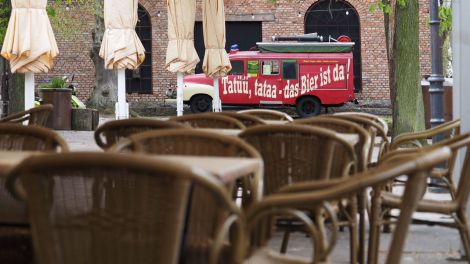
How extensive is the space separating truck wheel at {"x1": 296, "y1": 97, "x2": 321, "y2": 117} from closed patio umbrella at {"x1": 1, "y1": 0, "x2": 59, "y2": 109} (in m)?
20.3

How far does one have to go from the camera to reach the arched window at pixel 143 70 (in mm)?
32750

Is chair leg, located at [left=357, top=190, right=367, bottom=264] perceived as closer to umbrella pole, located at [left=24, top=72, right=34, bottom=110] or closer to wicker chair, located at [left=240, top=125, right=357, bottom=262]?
wicker chair, located at [left=240, top=125, right=357, bottom=262]

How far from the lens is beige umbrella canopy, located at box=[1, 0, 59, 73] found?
30.6 ft

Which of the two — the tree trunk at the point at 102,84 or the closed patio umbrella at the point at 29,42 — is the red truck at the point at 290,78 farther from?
the closed patio umbrella at the point at 29,42

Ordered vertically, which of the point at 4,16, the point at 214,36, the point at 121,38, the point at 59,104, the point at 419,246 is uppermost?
the point at 4,16

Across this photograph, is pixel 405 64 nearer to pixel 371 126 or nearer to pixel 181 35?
pixel 181 35

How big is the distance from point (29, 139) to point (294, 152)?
1222mm

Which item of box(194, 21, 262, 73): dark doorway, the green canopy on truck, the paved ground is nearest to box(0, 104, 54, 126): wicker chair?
the paved ground

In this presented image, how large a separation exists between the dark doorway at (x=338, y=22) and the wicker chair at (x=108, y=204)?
1199 inches

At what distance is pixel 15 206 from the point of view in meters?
4.07

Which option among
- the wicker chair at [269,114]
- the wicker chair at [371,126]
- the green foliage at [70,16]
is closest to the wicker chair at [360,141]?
the wicker chair at [371,126]

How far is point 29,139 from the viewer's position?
4.05 m

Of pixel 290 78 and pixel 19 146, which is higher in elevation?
pixel 290 78

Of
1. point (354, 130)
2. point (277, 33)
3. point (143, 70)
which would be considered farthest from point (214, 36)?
point (277, 33)
